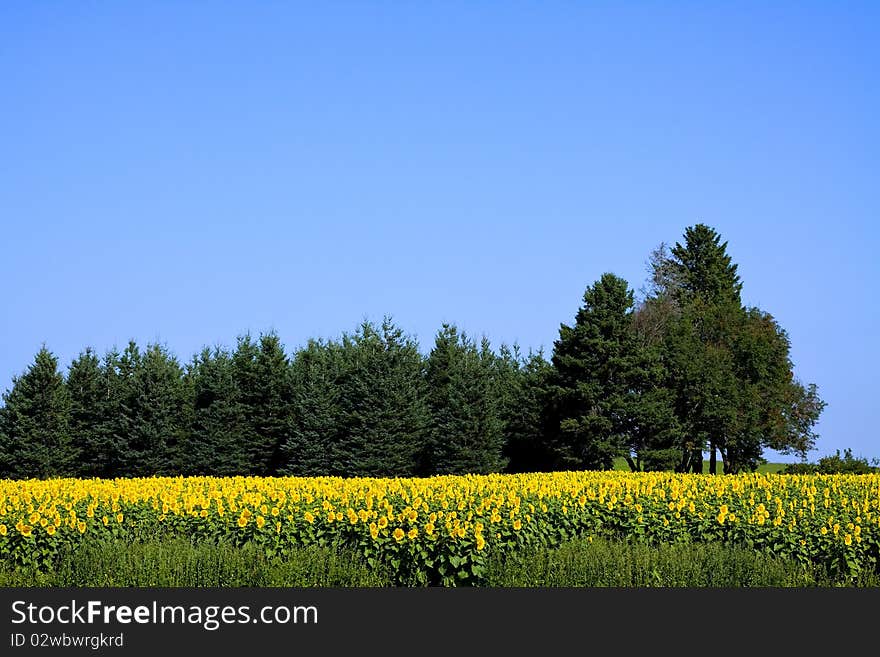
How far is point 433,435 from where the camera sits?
35750 millimetres

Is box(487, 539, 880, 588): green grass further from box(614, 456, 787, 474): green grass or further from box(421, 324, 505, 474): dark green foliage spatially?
box(614, 456, 787, 474): green grass

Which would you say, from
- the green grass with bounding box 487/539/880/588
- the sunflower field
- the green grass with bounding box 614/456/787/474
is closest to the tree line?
the green grass with bounding box 614/456/787/474

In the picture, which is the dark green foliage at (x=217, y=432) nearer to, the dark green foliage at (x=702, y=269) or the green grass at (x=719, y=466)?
the green grass at (x=719, y=466)

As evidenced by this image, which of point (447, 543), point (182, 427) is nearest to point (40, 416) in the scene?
point (182, 427)

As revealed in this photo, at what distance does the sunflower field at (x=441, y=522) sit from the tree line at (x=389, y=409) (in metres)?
20.8

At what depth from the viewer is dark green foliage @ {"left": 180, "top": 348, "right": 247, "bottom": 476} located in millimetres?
35844

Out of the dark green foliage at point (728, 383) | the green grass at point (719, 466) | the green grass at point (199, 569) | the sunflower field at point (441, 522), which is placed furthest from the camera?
the green grass at point (719, 466)

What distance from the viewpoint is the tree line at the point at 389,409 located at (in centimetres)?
3503

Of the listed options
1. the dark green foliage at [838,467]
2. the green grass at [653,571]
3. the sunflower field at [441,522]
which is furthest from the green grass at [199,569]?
the dark green foliage at [838,467]

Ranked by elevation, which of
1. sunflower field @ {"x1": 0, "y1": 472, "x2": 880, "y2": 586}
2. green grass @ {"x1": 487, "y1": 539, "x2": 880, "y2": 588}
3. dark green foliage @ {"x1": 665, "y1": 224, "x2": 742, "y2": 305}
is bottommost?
green grass @ {"x1": 487, "y1": 539, "x2": 880, "y2": 588}

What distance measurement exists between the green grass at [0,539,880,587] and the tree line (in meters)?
23.5

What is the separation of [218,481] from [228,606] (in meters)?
14.4

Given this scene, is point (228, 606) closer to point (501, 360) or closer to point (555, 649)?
point (555, 649)

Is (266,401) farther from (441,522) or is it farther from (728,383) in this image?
(441,522)
